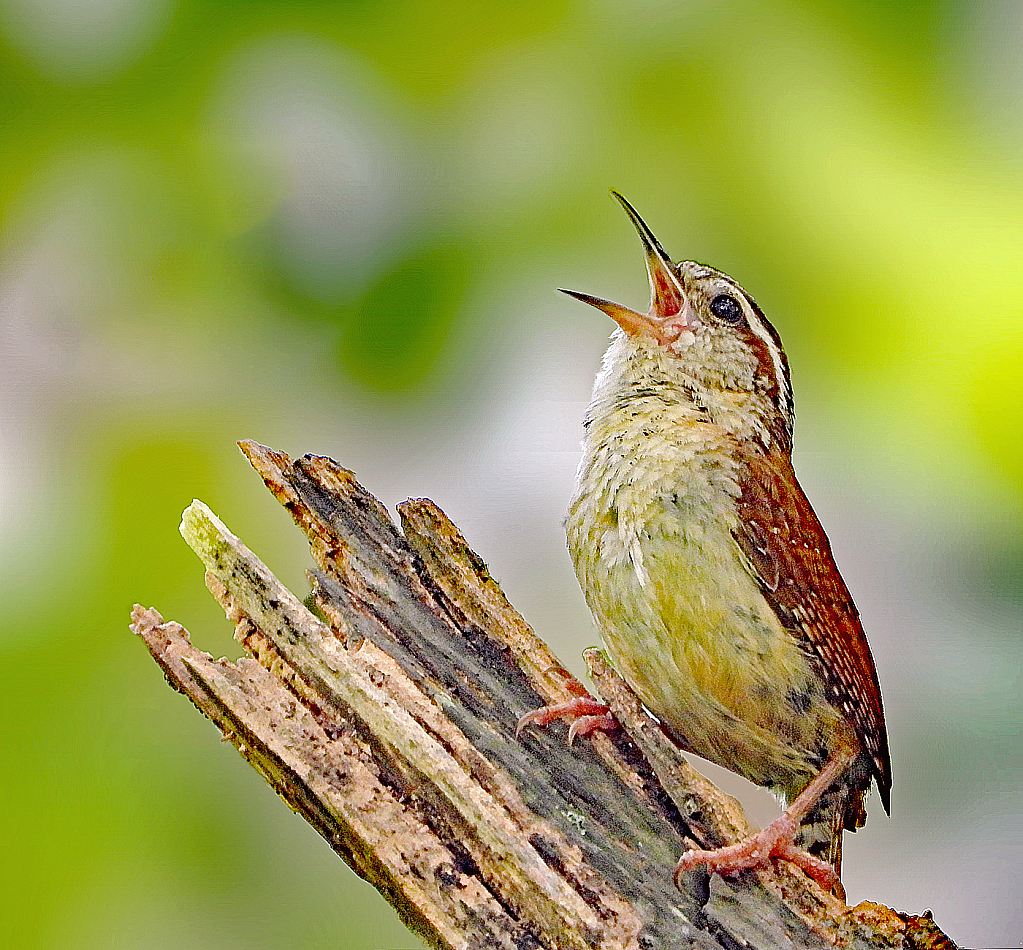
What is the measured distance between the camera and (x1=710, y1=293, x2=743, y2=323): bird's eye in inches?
64.3

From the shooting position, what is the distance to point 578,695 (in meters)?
1.44

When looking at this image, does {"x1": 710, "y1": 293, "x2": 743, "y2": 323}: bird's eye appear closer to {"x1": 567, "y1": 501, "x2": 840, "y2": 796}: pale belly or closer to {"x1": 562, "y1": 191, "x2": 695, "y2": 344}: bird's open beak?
{"x1": 562, "y1": 191, "x2": 695, "y2": 344}: bird's open beak

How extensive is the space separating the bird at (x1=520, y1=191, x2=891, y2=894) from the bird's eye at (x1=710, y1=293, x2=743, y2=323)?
0.07 metres

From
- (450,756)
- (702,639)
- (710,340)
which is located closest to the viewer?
(450,756)

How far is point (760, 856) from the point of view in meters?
1.26

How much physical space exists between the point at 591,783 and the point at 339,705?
345mm

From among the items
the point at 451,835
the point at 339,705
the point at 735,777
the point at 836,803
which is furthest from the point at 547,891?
the point at 735,777

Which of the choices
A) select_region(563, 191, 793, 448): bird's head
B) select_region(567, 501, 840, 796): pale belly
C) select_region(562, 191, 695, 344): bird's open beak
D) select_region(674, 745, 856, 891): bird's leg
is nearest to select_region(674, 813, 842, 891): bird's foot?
select_region(674, 745, 856, 891): bird's leg

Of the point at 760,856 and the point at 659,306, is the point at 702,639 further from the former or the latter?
the point at 659,306

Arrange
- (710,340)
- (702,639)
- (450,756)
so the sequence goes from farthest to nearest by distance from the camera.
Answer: (710,340)
(702,639)
(450,756)

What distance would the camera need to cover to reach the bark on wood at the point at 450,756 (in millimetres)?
1151

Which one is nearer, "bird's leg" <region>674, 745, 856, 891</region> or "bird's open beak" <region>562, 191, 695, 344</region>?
"bird's leg" <region>674, 745, 856, 891</region>

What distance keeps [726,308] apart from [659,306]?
0.34 ft

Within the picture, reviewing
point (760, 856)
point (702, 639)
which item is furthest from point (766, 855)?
point (702, 639)
